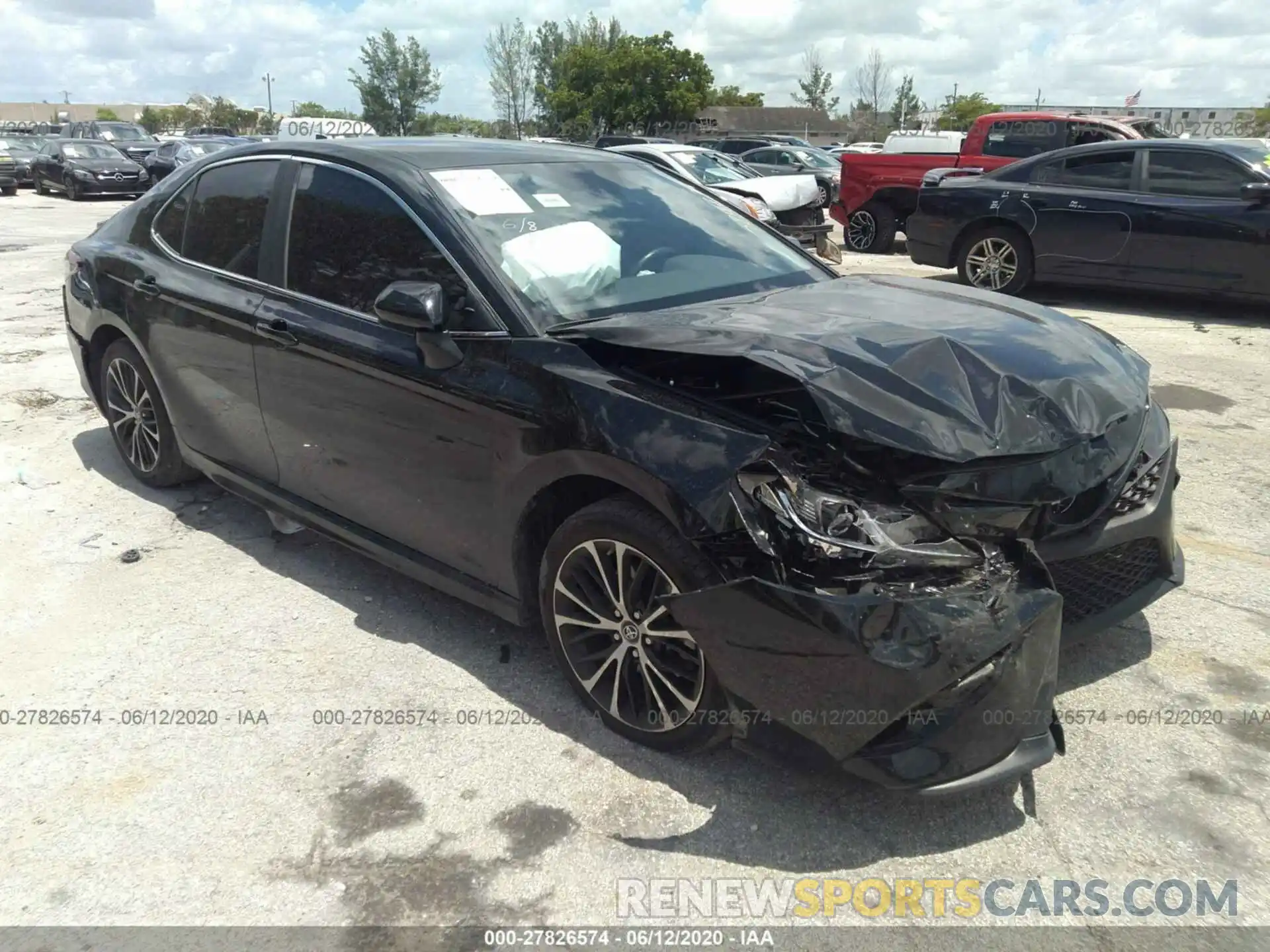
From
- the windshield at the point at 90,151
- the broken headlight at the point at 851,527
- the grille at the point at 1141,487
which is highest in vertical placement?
the windshield at the point at 90,151

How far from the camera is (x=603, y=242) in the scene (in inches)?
144

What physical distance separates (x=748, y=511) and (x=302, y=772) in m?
1.62

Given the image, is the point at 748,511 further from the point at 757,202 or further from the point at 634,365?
the point at 757,202

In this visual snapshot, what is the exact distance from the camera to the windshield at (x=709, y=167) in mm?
13367

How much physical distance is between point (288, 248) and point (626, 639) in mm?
2179

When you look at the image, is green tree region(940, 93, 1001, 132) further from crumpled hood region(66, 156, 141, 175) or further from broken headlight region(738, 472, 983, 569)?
broken headlight region(738, 472, 983, 569)

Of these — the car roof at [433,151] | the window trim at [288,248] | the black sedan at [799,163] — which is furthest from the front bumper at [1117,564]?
the black sedan at [799,163]

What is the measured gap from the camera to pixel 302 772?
3.04m

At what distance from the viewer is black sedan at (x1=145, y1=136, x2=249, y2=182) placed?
25.8 m

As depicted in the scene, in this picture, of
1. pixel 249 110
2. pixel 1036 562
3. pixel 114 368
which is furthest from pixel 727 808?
pixel 249 110

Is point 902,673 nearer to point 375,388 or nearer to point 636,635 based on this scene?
point 636,635

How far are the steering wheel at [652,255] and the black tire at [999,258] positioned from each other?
7.17 metres

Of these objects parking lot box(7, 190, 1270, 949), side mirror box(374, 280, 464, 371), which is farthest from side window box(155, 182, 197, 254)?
side mirror box(374, 280, 464, 371)

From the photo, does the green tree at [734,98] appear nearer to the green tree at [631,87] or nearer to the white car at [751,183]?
the green tree at [631,87]
